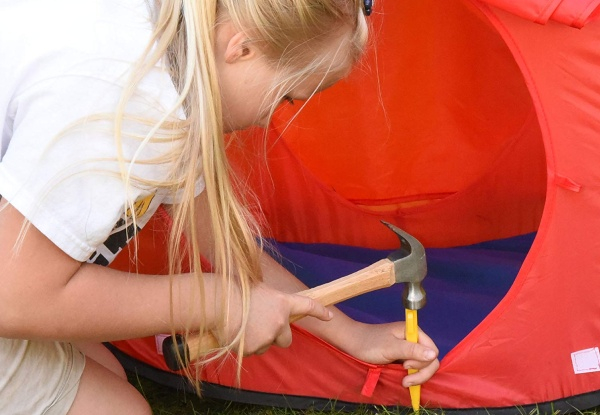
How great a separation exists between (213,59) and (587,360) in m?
0.79

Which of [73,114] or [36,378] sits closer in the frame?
[73,114]

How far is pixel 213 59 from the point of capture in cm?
108

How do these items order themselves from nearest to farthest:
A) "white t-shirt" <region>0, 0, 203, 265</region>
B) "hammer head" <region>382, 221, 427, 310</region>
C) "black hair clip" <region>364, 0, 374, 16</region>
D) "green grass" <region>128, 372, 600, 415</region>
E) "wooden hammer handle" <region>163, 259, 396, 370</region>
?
"white t-shirt" <region>0, 0, 203, 265</region> → "black hair clip" <region>364, 0, 374, 16</region> → "wooden hammer handle" <region>163, 259, 396, 370</region> → "hammer head" <region>382, 221, 427, 310</region> → "green grass" <region>128, 372, 600, 415</region>

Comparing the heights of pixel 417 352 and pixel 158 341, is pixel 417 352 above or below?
above

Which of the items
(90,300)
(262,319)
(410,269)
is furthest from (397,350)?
(90,300)

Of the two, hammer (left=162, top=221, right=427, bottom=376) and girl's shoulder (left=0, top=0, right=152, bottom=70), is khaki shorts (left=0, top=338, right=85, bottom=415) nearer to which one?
hammer (left=162, top=221, right=427, bottom=376)

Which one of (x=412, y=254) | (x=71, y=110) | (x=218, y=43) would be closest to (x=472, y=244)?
(x=412, y=254)

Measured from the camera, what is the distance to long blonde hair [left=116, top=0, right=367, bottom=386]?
107 centimetres

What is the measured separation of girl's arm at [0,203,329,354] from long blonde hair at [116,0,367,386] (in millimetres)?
50

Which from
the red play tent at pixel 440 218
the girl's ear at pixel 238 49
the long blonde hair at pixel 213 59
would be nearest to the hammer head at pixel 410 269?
the red play tent at pixel 440 218

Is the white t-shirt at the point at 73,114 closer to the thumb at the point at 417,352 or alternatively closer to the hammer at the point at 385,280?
the hammer at the point at 385,280

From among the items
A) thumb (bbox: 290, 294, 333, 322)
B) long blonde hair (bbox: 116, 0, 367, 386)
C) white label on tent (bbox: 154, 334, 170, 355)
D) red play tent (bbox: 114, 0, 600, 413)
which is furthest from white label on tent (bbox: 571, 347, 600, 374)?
white label on tent (bbox: 154, 334, 170, 355)

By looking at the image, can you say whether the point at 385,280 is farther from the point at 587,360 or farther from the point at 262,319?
the point at 587,360

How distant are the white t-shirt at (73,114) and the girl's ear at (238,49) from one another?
3.4 inches
